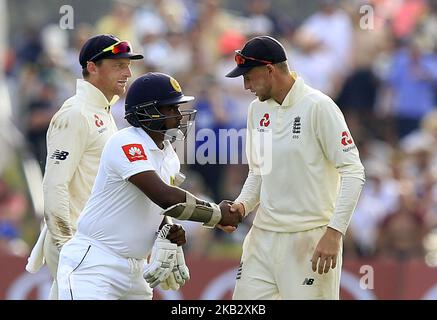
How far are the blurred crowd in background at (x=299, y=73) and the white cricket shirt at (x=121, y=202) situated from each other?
5.30m

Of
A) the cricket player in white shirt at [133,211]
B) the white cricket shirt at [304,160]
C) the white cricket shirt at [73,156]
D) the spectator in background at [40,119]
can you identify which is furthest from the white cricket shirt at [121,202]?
the spectator in background at [40,119]

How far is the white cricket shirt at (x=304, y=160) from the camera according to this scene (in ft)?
26.3

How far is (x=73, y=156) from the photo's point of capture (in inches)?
331

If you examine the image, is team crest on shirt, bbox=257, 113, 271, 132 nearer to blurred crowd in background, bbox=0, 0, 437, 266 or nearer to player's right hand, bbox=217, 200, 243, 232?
player's right hand, bbox=217, 200, 243, 232

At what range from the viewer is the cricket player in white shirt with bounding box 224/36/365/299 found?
26.5 feet

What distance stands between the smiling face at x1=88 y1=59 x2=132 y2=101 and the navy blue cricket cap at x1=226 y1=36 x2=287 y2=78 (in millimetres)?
968

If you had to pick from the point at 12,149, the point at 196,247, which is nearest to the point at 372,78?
the point at 196,247

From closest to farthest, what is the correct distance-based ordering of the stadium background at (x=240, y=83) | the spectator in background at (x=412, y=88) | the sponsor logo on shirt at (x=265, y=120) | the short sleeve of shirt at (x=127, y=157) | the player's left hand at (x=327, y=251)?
the short sleeve of shirt at (x=127, y=157) < the player's left hand at (x=327, y=251) < the sponsor logo on shirt at (x=265, y=120) < the stadium background at (x=240, y=83) < the spectator in background at (x=412, y=88)

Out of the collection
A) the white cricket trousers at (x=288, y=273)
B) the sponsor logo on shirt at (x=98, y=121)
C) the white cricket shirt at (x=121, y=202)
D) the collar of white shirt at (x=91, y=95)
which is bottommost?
the white cricket trousers at (x=288, y=273)

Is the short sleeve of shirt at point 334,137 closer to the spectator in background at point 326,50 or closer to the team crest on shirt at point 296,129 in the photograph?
the team crest on shirt at point 296,129

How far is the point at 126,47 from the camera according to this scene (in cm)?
866

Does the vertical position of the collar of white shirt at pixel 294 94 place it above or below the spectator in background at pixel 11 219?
above

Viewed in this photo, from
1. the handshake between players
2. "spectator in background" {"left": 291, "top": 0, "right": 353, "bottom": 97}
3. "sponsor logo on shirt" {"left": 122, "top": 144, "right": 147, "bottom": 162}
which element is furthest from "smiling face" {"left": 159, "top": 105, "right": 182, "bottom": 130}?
"spectator in background" {"left": 291, "top": 0, "right": 353, "bottom": 97}

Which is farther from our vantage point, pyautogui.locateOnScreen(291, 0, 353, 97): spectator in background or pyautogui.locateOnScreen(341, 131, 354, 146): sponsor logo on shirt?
pyautogui.locateOnScreen(291, 0, 353, 97): spectator in background
